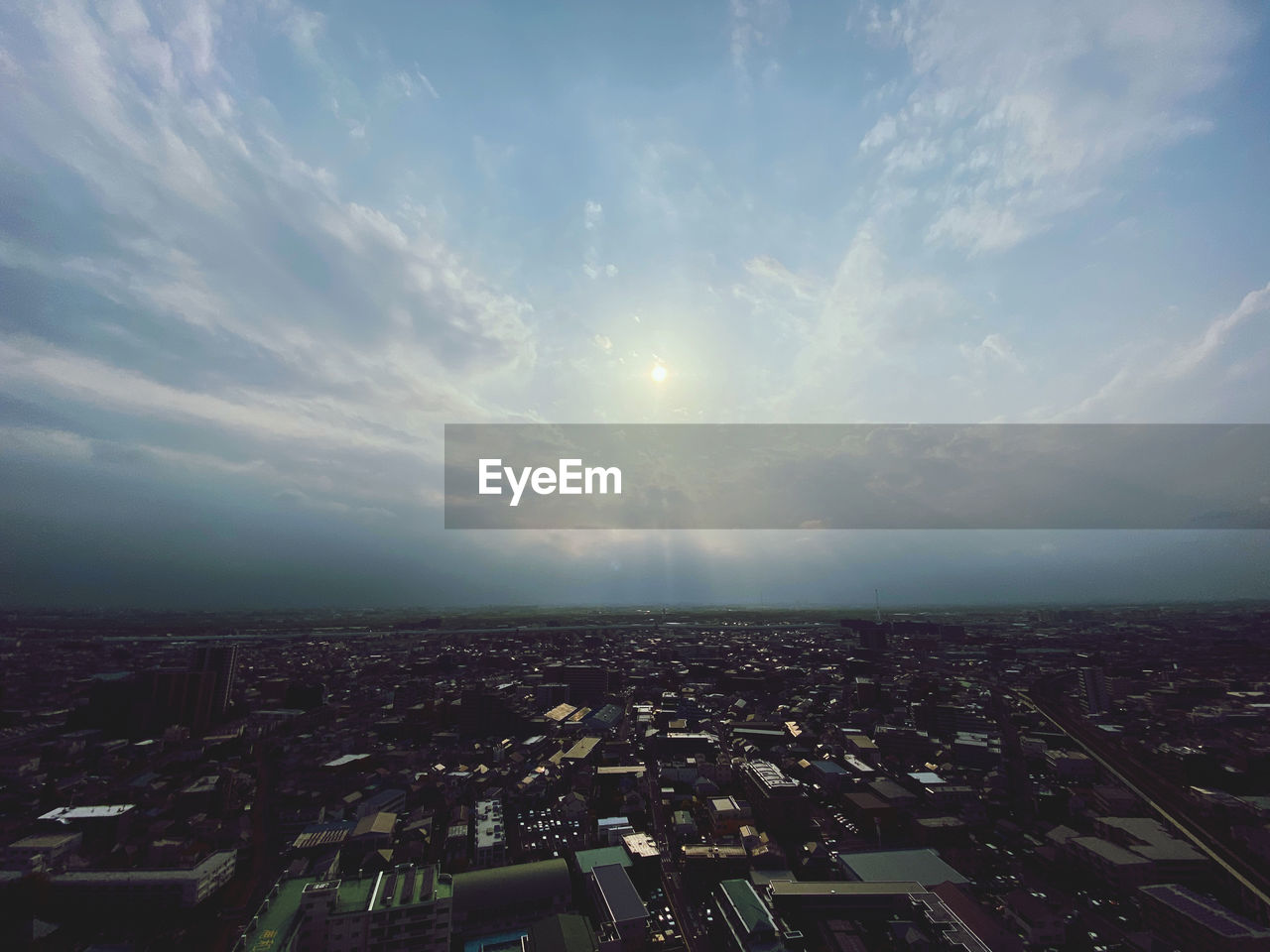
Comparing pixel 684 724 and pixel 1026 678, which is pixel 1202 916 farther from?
pixel 1026 678

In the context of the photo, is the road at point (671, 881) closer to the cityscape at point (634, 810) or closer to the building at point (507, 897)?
the cityscape at point (634, 810)

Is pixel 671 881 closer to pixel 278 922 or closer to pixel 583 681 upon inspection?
pixel 278 922

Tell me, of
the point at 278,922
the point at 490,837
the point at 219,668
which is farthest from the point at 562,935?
the point at 219,668

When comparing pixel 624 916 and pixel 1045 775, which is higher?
pixel 624 916

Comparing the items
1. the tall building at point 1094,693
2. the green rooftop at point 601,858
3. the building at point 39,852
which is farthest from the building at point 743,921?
the tall building at point 1094,693

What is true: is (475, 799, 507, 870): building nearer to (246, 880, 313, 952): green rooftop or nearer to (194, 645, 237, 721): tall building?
(246, 880, 313, 952): green rooftop

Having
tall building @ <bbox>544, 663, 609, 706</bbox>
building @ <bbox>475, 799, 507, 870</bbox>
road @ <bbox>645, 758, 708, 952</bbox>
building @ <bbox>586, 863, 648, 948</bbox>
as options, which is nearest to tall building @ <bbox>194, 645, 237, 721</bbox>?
tall building @ <bbox>544, 663, 609, 706</bbox>

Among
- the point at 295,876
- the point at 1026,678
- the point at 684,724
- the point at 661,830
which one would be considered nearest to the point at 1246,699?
the point at 1026,678
